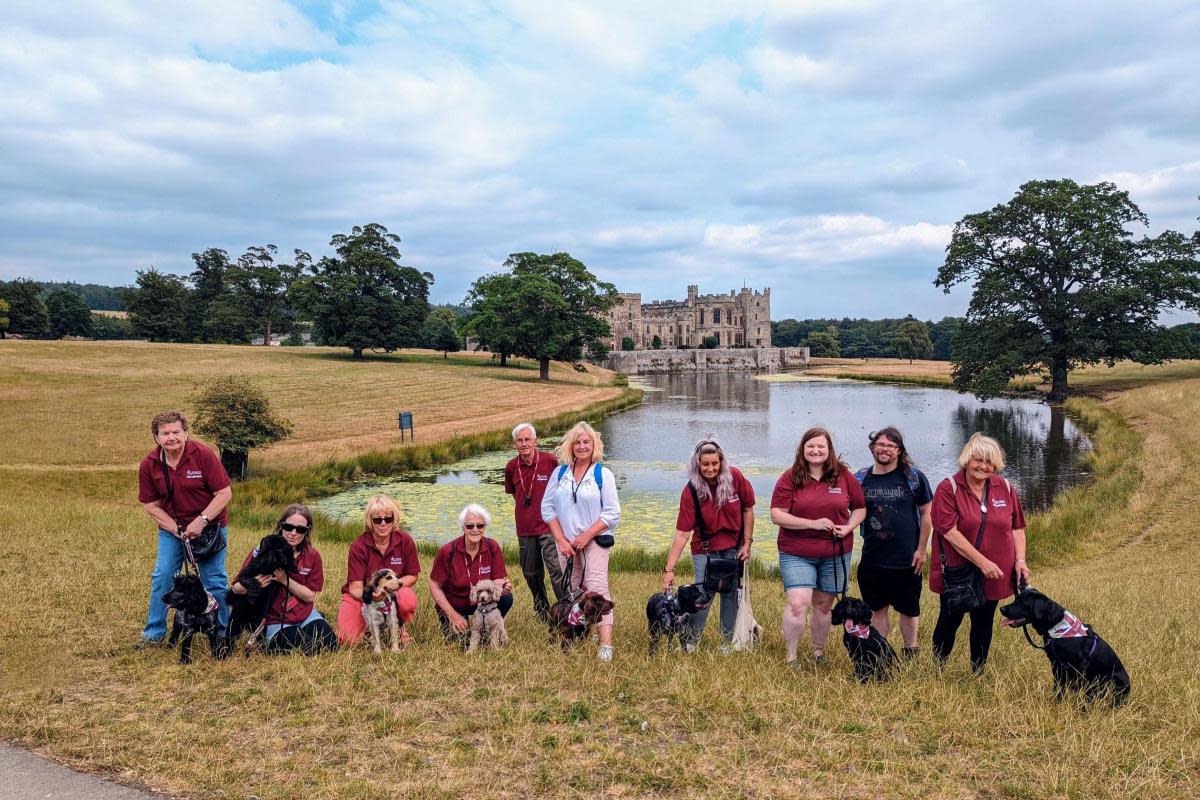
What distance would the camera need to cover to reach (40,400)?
28516mm

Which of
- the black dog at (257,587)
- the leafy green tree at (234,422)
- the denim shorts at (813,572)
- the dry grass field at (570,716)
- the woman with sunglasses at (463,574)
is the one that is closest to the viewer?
the dry grass field at (570,716)

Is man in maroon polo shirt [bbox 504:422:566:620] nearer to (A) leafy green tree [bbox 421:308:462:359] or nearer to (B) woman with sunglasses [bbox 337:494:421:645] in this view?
(B) woman with sunglasses [bbox 337:494:421:645]

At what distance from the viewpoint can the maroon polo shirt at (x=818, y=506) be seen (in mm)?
5340

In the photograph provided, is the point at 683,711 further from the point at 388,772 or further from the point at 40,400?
the point at 40,400

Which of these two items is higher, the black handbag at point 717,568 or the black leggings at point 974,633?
the black handbag at point 717,568

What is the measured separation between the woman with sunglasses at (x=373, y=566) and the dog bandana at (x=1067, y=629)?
15.1 ft

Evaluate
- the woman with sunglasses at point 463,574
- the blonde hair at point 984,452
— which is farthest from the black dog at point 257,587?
the blonde hair at point 984,452

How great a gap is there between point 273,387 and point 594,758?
3973cm

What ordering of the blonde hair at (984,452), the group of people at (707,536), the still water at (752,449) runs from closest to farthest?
the blonde hair at (984,452)
the group of people at (707,536)
the still water at (752,449)

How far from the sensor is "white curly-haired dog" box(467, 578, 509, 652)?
582cm

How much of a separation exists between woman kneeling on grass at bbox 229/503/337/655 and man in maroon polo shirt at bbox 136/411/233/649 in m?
0.49

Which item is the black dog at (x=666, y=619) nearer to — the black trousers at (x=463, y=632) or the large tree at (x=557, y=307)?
the black trousers at (x=463, y=632)

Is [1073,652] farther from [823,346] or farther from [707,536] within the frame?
[823,346]

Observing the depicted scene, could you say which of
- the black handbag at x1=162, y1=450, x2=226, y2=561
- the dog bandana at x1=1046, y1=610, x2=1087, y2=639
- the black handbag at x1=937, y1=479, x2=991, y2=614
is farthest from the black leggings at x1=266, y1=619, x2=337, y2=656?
the dog bandana at x1=1046, y1=610, x2=1087, y2=639
